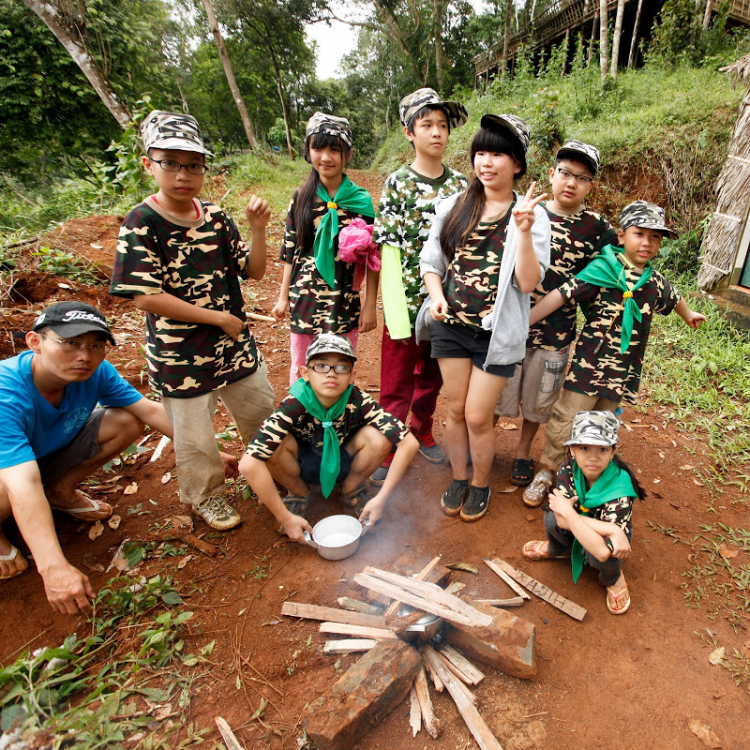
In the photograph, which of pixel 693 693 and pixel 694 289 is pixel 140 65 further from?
pixel 693 693

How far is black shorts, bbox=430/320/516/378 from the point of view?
2688 mm

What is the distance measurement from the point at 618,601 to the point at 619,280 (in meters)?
1.86

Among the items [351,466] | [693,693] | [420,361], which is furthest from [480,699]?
[420,361]

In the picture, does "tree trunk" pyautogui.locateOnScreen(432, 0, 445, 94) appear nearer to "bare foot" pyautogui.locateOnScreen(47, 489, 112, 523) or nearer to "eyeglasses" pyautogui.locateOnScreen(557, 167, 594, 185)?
"eyeglasses" pyautogui.locateOnScreen(557, 167, 594, 185)

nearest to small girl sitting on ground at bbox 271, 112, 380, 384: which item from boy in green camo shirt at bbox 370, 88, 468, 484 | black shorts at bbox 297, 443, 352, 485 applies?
boy in green camo shirt at bbox 370, 88, 468, 484

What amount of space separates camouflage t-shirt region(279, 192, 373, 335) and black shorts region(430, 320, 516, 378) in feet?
2.42

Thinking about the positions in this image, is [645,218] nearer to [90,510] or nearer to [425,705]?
[425,705]

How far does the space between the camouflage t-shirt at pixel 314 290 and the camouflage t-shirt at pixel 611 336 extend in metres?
1.45

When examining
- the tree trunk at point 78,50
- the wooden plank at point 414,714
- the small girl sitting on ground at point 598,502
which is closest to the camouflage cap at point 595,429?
the small girl sitting on ground at point 598,502

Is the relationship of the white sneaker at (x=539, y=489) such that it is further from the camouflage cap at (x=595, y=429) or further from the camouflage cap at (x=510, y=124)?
the camouflage cap at (x=510, y=124)

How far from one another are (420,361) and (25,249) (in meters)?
5.75

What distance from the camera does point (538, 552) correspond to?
283 centimetres

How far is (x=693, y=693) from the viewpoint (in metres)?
2.16

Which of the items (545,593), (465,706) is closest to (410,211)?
(545,593)
